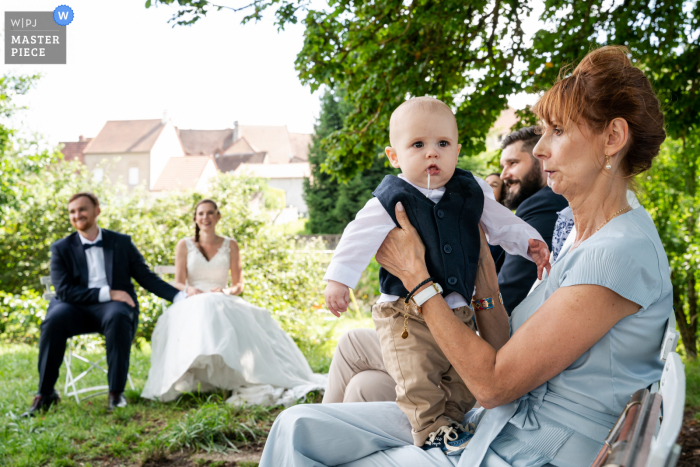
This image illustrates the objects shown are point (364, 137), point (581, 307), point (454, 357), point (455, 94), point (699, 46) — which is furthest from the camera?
point (455, 94)

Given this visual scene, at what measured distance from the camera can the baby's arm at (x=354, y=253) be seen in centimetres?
173

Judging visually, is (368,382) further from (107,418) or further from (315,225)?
(315,225)

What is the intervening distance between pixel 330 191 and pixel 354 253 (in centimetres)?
2493

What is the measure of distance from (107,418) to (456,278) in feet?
12.6

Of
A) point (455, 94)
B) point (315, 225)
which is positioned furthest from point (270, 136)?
point (455, 94)

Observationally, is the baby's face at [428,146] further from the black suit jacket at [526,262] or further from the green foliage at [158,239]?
the green foliage at [158,239]

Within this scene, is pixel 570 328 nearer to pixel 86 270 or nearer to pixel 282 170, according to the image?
pixel 86 270

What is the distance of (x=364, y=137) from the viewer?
5.64 m

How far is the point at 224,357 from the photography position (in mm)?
4973

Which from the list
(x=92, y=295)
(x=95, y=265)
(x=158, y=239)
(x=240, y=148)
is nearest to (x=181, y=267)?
(x=95, y=265)

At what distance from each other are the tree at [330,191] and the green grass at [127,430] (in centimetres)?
1985

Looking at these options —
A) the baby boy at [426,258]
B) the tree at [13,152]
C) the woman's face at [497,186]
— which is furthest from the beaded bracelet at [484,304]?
the tree at [13,152]

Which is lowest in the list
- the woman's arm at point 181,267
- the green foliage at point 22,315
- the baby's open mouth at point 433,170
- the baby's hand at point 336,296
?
the green foliage at point 22,315

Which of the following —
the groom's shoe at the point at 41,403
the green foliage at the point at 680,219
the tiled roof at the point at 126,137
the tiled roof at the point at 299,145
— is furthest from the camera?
the tiled roof at the point at 299,145
